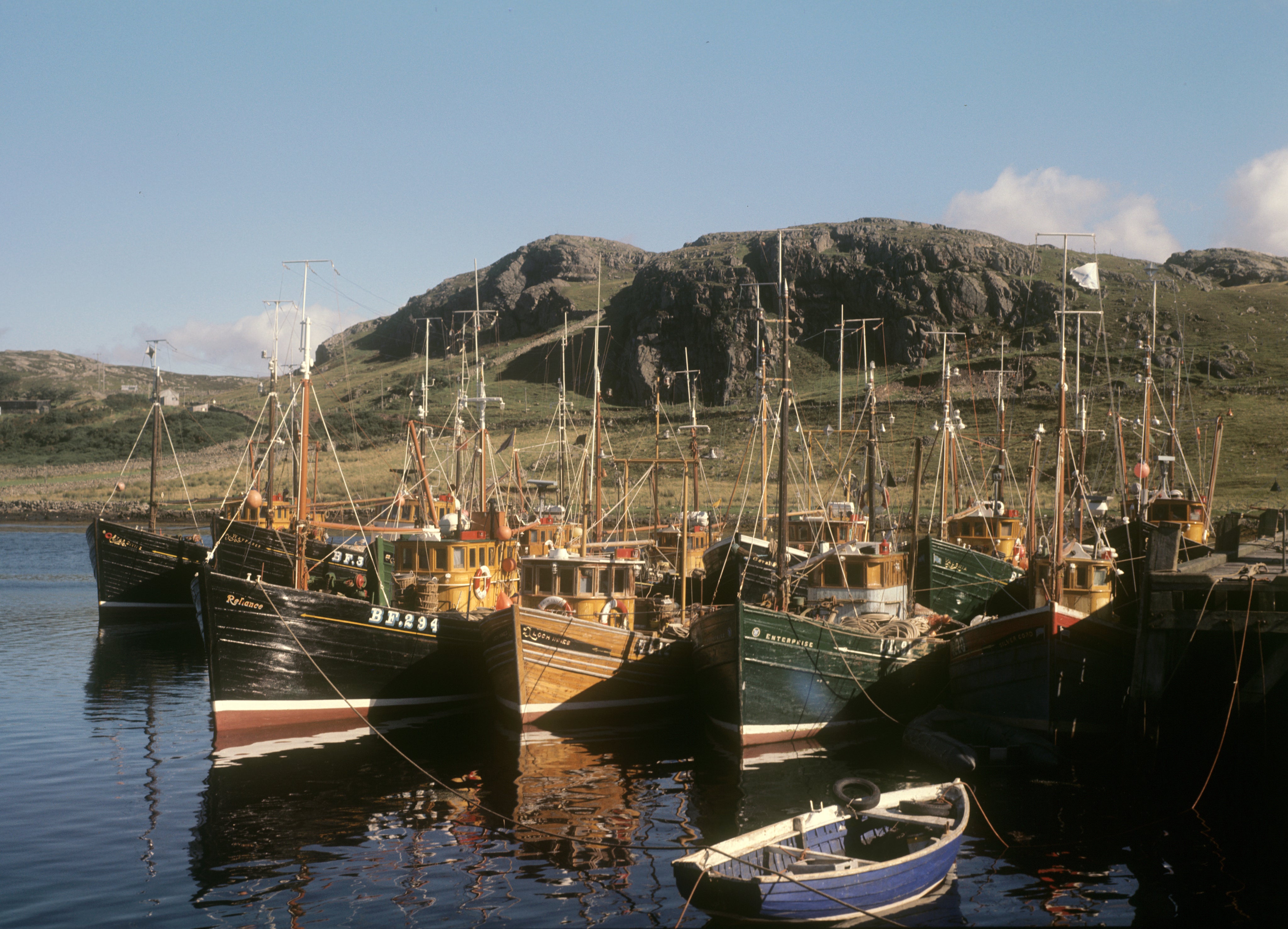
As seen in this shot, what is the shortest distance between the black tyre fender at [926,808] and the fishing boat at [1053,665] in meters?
7.80

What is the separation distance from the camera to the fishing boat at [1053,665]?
22312mm

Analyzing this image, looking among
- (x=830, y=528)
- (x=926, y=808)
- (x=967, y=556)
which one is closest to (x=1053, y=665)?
(x=926, y=808)

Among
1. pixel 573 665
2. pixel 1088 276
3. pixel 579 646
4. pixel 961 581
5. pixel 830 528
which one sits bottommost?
pixel 573 665

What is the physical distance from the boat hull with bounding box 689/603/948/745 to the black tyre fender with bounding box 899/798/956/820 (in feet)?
24.1

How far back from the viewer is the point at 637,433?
110625mm

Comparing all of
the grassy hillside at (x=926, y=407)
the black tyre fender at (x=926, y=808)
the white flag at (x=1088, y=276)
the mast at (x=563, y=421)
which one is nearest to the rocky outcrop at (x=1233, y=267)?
the grassy hillside at (x=926, y=407)

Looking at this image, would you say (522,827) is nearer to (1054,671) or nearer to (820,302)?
(1054,671)

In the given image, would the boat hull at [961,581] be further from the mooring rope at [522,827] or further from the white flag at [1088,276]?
the mooring rope at [522,827]

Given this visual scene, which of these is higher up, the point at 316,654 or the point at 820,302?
the point at 820,302

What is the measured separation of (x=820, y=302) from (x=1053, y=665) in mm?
140676

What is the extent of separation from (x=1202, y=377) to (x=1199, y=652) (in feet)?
288

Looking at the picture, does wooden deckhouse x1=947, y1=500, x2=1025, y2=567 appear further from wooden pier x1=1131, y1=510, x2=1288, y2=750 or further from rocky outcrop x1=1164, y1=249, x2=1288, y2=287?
rocky outcrop x1=1164, y1=249, x2=1288, y2=287

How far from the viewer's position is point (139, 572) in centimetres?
4600

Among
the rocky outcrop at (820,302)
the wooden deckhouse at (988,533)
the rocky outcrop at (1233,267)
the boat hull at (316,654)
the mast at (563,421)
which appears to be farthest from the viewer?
the rocky outcrop at (1233,267)
